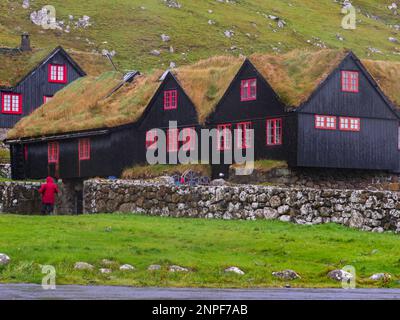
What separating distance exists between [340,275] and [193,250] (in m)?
5.50

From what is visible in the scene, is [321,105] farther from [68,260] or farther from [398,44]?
[398,44]

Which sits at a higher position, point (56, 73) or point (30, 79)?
point (56, 73)

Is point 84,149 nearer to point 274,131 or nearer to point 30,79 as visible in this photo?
point 274,131

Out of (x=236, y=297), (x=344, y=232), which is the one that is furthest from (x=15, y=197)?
(x=236, y=297)

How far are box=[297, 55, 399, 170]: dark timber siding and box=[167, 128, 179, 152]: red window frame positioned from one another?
8.62m

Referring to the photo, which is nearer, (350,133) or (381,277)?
(381,277)

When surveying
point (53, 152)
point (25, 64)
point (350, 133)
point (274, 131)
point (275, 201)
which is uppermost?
point (25, 64)

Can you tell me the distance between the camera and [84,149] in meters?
71.8

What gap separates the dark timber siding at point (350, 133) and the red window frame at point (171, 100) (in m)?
9.05

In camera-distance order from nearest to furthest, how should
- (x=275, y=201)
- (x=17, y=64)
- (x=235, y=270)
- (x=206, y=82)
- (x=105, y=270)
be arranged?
(x=105, y=270)
(x=235, y=270)
(x=275, y=201)
(x=206, y=82)
(x=17, y=64)

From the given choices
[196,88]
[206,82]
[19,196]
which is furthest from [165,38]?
[19,196]

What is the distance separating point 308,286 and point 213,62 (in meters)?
43.1

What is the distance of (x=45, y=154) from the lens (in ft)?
246

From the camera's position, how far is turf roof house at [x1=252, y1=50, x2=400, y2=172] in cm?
6356
